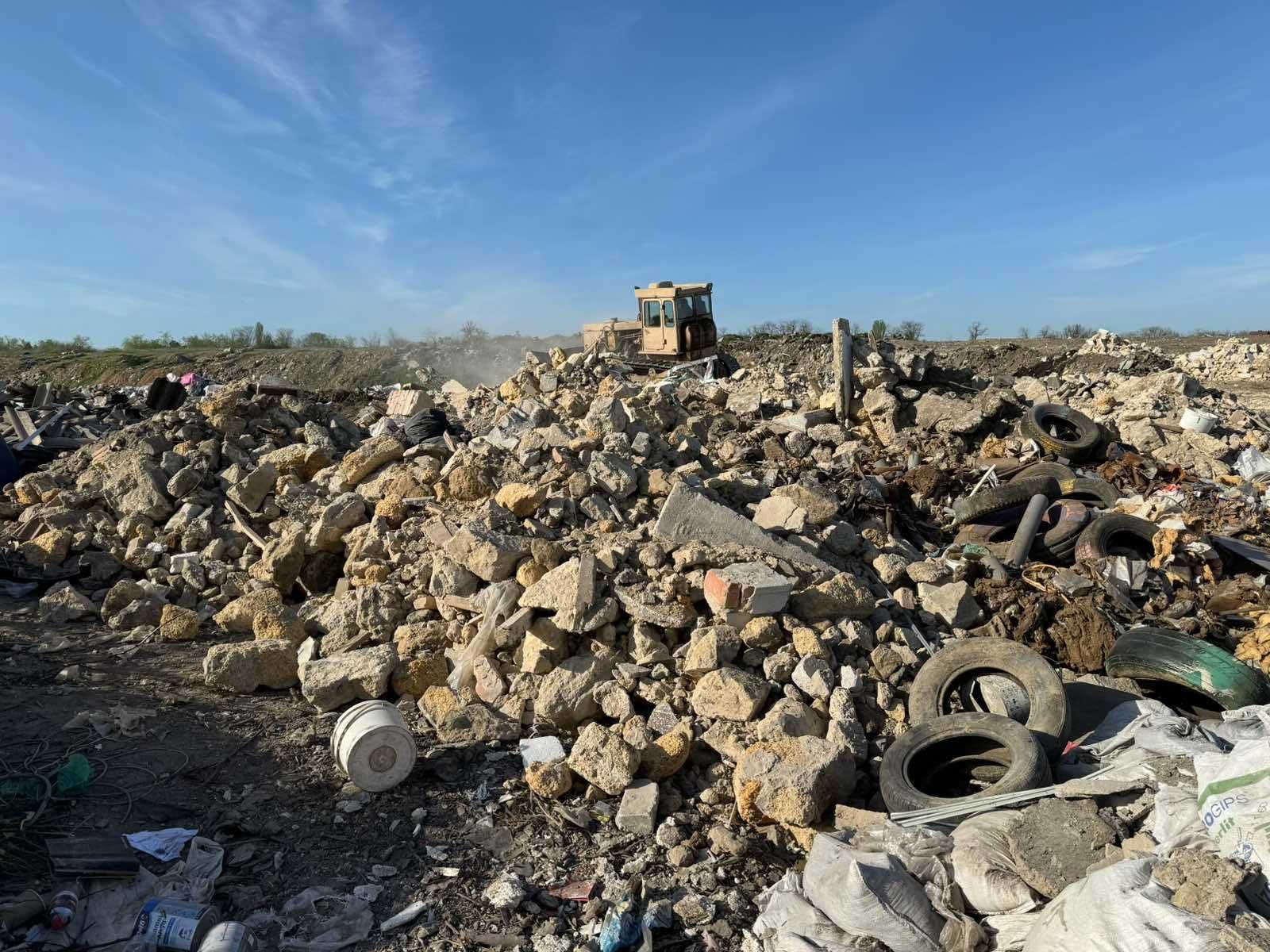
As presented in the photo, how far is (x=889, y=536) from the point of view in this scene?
6461 millimetres

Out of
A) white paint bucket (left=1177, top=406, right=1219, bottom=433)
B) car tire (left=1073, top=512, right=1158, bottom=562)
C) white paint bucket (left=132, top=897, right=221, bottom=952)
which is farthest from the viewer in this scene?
white paint bucket (left=1177, top=406, right=1219, bottom=433)

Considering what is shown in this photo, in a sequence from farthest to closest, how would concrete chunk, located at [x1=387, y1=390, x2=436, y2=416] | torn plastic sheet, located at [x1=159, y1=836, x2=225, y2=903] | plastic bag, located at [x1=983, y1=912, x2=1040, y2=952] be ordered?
1. concrete chunk, located at [x1=387, y1=390, x2=436, y2=416]
2. torn plastic sheet, located at [x1=159, y1=836, x2=225, y2=903]
3. plastic bag, located at [x1=983, y1=912, x2=1040, y2=952]

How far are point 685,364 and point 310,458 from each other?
24.7 ft

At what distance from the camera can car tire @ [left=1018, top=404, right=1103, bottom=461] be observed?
888 centimetres

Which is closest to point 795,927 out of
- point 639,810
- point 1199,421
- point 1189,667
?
point 639,810

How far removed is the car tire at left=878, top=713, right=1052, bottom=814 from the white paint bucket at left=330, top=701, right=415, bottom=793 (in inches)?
101

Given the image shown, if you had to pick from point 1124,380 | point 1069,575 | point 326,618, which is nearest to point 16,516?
point 326,618

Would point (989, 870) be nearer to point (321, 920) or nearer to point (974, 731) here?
point (974, 731)

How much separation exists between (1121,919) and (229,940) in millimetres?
3185

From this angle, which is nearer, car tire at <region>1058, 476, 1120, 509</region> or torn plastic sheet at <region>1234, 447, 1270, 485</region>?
car tire at <region>1058, 476, 1120, 509</region>

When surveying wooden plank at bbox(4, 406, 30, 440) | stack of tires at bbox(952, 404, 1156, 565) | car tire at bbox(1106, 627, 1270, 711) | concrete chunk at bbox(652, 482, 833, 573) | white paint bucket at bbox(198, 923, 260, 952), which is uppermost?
wooden plank at bbox(4, 406, 30, 440)


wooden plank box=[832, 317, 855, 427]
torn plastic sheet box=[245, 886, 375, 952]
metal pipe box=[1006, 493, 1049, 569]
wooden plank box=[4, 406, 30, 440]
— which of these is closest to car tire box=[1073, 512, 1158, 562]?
metal pipe box=[1006, 493, 1049, 569]

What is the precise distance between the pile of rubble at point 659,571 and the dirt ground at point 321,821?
0.52 feet

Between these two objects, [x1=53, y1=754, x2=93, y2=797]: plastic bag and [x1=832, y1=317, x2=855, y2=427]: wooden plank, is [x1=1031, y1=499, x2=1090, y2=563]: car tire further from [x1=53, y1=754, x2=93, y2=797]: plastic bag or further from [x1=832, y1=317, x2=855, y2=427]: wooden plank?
[x1=53, y1=754, x2=93, y2=797]: plastic bag
